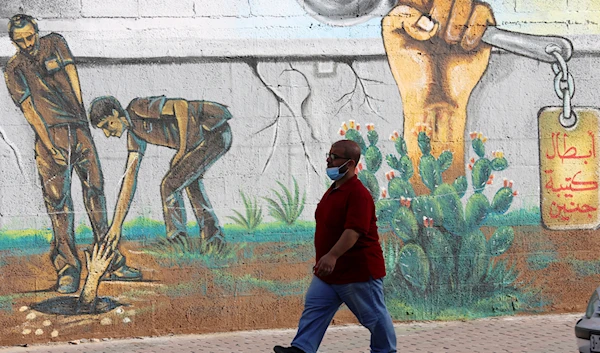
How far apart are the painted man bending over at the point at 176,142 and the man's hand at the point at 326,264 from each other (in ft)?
8.12

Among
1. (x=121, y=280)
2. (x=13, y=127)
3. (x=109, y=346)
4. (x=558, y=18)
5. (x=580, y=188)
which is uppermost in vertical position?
(x=558, y=18)

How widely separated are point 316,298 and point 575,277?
3644mm

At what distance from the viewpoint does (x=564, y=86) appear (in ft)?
28.4

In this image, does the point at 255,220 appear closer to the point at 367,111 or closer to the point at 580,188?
the point at 367,111

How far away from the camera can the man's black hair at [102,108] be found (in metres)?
7.97

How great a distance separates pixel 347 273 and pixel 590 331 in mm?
1617

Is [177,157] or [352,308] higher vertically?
[177,157]

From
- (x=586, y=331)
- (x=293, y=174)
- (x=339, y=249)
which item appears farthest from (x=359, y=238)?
(x=293, y=174)

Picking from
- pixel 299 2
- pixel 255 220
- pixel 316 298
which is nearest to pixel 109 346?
pixel 255 220

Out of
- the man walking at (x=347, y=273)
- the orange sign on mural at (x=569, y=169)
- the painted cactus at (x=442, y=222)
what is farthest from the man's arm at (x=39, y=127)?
the orange sign on mural at (x=569, y=169)

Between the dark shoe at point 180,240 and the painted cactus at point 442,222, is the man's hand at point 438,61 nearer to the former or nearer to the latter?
the painted cactus at point 442,222

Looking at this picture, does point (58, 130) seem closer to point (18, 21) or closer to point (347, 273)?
point (18, 21)

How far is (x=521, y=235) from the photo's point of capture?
28.3 ft

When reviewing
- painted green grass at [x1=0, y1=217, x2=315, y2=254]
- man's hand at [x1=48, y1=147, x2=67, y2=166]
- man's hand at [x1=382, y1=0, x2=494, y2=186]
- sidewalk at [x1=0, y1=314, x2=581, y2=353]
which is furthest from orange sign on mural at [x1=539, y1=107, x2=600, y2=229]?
man's hand at [x1=48, y1=147, x2=67, y2=166]
